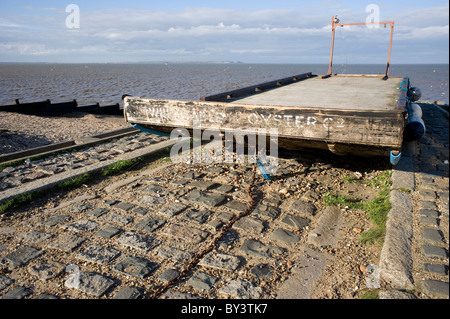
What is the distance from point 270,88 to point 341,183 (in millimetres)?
3303

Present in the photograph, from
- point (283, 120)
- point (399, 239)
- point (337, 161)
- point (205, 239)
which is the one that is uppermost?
point (283, 120)

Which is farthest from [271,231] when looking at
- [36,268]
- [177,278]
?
[36,268]

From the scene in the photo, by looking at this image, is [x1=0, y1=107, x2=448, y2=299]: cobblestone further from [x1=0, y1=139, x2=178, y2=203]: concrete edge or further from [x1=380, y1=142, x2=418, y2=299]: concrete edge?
[x1=0, y1=139, x2=178, y2=203]: concrete edge

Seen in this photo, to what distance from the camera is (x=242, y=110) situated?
12.8 feet

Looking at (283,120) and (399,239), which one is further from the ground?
(283,120)

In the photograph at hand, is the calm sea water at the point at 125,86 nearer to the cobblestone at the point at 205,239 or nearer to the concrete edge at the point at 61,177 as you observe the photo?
the concrete edge at the point at 61,177

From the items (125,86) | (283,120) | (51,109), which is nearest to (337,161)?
(283,120)

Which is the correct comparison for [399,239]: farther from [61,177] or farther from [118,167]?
[61,177]

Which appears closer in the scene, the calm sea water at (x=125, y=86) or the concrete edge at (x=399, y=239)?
the concrete edge at (x=399, y=239)

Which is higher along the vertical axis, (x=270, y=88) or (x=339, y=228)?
(x=270, y=88)

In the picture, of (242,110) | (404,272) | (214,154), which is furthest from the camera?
(214,154)

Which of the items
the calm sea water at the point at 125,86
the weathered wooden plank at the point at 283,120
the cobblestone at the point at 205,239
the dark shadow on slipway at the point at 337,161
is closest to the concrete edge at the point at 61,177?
the cobblestone at the point at 205,239
